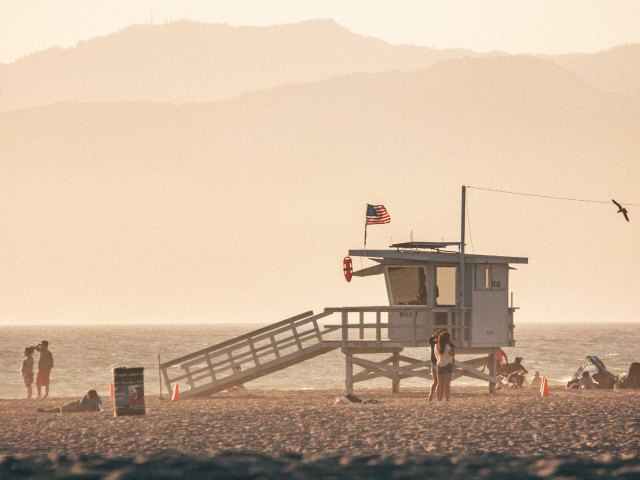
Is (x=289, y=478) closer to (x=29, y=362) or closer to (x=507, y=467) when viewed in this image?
(x=507, y=467)

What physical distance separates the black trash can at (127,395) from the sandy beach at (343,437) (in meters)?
0.34

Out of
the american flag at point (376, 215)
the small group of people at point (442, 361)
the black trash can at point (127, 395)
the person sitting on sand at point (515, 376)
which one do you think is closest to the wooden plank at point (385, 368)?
the american flag at point (376, 215)

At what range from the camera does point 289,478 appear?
1889 centimetres

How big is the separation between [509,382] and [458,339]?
21.6ft

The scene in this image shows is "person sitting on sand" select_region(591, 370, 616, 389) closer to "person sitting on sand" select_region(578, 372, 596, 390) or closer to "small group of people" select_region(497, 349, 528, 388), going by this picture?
"person sitting on sand" select_region(578, 372, 596, 390)

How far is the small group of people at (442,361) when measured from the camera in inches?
1206

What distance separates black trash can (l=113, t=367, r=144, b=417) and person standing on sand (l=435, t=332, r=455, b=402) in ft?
23.5

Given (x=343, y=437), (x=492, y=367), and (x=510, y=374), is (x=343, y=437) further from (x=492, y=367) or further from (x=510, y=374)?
(x=510, y=374)

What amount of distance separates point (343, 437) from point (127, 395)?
7.35 metres

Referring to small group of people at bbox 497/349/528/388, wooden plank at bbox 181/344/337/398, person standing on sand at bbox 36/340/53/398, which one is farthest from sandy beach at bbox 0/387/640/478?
small group of people at bbox 497/349/528/388

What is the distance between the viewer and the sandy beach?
20.0 meters

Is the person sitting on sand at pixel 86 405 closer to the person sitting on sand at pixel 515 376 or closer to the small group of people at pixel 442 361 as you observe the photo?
the small group of people at pixel 442 361

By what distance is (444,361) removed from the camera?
102ft

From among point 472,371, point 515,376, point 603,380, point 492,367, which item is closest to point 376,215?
point 472,371
